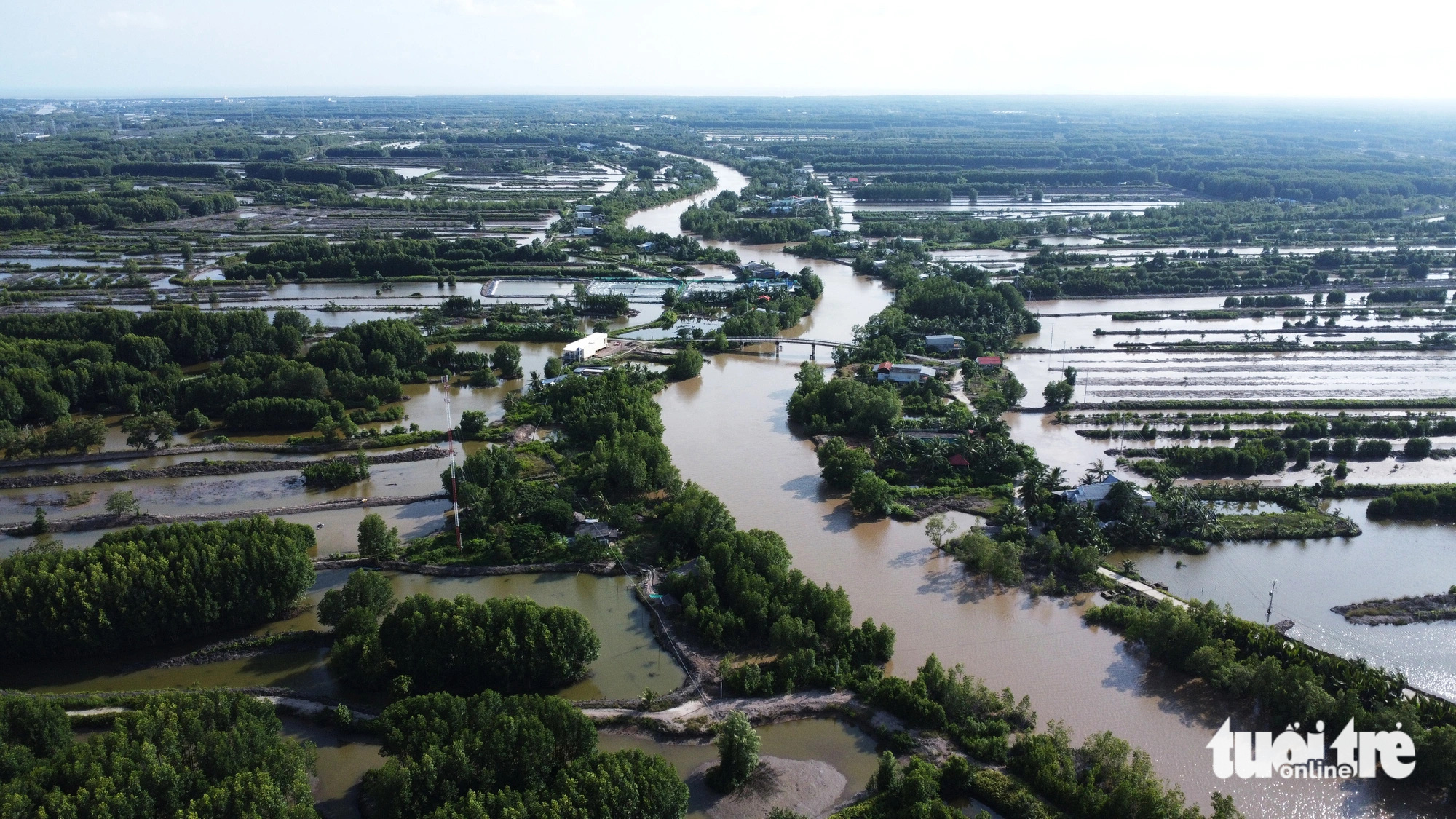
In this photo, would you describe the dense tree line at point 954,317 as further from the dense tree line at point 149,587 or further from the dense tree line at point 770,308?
the dense tree line at point 149,587

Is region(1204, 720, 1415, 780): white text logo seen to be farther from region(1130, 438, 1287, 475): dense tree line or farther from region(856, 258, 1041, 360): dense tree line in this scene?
region(856, 258, 1041, 360): dense tree line

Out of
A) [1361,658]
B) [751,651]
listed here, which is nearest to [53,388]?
[751,651]

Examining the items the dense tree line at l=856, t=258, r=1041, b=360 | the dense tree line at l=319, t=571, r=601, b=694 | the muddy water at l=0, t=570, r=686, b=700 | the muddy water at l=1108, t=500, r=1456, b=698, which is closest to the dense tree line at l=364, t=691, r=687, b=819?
the dense tree line at l=319, t=571, r=601, b=694

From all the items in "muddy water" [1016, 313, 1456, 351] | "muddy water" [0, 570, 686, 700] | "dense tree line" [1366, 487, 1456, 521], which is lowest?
"muddy water" [0, 570, 686, 700]

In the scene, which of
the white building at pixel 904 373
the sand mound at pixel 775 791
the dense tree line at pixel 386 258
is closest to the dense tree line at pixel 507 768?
the sand mound at pixel 775 791

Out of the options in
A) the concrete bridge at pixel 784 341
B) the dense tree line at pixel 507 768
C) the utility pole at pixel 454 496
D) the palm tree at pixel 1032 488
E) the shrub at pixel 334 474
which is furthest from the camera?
the concrete bridge at pixel 784 341

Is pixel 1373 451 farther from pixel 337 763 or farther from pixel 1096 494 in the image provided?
pixel 337 763

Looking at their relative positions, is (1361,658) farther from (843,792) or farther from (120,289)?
(120,289)
